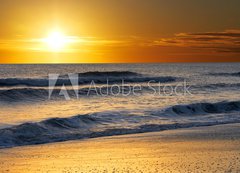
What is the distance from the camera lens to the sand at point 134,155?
957cm

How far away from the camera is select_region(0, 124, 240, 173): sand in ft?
31.4

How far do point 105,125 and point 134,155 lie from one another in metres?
6.03

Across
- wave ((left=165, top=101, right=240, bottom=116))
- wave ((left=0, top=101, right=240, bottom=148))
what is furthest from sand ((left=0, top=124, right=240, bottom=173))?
wave ((left=165, top=101, right=240, bottom=116))

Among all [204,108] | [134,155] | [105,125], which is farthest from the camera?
[204,108]

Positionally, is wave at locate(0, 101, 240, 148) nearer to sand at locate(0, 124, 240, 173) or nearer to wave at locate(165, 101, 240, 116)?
wave at locate(165, 101, 240, 116)

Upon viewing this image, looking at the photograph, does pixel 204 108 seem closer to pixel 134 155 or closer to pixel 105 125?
pixel 105 125

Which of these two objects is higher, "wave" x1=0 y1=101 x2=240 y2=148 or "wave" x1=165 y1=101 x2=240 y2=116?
"wave" x1=165 y1=101 x2=240 y2=116

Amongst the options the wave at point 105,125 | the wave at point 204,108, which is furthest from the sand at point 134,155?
the wave at point 204,108

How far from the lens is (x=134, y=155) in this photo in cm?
1094

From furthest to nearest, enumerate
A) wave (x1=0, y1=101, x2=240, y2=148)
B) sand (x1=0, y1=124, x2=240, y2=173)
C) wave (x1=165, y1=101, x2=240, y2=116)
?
wave (x1=165, y1=101, x2=240, y2=116) < wave (x1=0, y1=101, x2=240, y2=148) < sand (x1=0, y1=124, x2=240, y2=173)

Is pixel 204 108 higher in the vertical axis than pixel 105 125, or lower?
higher

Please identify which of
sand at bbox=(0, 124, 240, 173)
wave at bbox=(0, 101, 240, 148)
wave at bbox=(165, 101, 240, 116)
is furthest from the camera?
wave at bbox=(165, 101, 240, 116)

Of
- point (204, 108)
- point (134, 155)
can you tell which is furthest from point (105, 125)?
point (204, 108)

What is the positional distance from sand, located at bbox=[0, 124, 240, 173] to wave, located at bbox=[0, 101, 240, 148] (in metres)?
1.00
